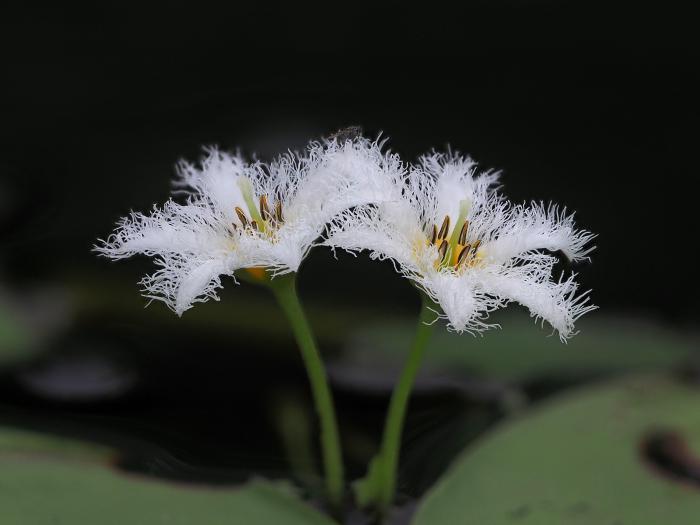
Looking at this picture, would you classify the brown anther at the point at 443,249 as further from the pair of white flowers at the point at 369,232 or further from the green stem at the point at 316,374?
the green stem at the point at 316,374

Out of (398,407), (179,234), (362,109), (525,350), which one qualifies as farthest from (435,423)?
(362,109)

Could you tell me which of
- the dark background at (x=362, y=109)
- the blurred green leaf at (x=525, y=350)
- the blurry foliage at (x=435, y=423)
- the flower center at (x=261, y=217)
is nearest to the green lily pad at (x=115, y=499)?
the blurry foliage at (x=435, y=423)

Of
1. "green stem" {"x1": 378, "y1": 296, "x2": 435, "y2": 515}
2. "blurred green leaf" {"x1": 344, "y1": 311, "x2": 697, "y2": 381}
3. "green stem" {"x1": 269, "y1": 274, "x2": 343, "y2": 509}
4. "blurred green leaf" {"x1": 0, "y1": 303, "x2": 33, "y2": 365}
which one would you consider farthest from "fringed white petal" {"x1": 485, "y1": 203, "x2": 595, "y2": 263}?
"blurred green leaf" {"x1": 0, "y1": 303, "x2": 33, "y2": 365}

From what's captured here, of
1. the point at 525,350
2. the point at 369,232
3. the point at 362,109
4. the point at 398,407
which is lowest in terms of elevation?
the point at 398,407

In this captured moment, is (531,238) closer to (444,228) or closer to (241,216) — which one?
(444,228)

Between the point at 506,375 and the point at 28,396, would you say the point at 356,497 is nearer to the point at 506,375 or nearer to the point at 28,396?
the point at 506,375

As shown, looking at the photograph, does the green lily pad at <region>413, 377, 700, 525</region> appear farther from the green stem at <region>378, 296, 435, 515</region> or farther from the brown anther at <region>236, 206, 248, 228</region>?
the brown anther at <region>236, 206, 248, 228</region>

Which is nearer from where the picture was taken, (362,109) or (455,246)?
(455,246)
